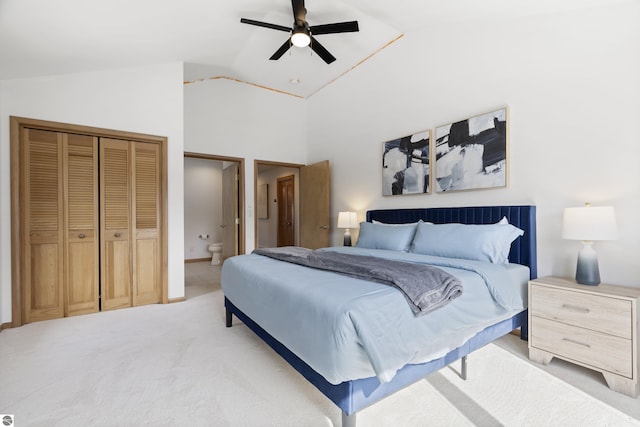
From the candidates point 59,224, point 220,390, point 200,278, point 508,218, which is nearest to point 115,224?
point 59,224

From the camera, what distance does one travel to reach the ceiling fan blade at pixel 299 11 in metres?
2.54

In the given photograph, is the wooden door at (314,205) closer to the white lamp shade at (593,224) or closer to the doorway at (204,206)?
the doorway at (204,206)

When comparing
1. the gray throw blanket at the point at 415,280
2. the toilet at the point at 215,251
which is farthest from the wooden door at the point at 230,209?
the gray throw blanket at the point at 415,280

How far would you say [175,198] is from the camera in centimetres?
369

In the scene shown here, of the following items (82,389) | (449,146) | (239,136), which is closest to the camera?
(82,389)

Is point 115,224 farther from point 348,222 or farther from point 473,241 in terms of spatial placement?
point 473,241

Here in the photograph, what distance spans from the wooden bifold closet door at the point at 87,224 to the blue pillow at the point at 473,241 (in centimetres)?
314

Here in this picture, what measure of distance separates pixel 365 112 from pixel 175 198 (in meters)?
2.84

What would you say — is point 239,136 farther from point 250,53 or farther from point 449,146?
point 449,146

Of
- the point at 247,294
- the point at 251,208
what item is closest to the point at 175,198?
the point at 251,208

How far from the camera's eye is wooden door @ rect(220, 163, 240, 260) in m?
5.09

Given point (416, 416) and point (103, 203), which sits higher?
point (103, 203)

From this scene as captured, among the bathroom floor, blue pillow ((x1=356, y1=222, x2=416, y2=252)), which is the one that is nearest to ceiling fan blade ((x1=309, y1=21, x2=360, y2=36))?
blue pillow ((x1=356, y1=222, x2=416, y2=252))

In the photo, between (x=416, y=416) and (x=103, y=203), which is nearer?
(x=416, y=416)
